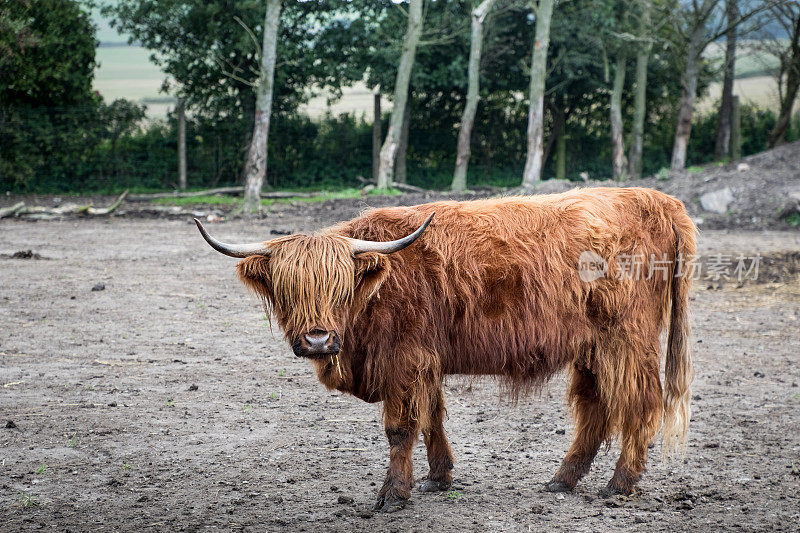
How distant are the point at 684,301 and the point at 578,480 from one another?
1156mm

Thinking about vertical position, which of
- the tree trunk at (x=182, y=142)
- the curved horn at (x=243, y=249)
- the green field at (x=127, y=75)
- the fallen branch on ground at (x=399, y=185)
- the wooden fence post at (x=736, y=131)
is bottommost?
the curved horn at (x=243, y=249)

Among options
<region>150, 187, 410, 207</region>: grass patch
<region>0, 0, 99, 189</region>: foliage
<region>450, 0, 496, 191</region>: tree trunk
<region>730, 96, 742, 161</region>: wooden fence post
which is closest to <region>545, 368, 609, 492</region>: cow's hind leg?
<region>150, 187, 410, 207</region>: grass patch

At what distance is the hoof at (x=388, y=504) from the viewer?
3836mm

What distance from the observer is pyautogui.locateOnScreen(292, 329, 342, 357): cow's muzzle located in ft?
11.1

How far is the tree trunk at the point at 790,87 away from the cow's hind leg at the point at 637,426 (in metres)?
19.2

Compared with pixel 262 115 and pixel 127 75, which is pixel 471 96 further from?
pixel 127 75

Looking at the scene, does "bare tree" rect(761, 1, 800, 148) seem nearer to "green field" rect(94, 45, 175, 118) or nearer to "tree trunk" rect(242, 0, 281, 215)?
"tree trunk" rect(242, 0, 281, 215)

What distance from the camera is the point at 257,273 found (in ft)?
11.9

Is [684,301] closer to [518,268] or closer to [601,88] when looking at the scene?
[518,268]

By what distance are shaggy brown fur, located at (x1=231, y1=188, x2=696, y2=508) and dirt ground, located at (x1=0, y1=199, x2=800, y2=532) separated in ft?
1.09

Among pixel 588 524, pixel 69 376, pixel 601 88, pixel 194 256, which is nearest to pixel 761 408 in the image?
pixel 588 524

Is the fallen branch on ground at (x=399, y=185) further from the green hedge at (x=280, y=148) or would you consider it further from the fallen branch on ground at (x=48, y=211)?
the fallen branch on ground at (x=48, y=211)

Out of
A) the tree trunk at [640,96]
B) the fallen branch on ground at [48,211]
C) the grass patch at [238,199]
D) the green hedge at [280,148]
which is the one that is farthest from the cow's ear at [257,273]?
the tree trunk at [640,96]

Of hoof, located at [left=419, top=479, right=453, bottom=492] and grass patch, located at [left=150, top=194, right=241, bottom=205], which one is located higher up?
grass patch, located at [left=150, top=194, right=241, bottom=205]
